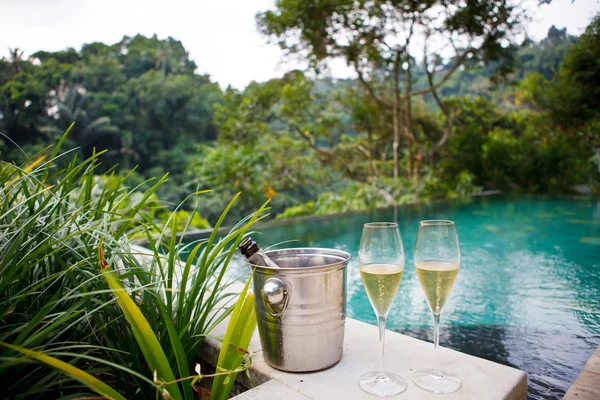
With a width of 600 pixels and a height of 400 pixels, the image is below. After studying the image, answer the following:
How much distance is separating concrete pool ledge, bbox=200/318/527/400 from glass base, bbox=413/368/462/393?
14mm

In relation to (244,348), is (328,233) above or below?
below

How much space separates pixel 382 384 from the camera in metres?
0.92

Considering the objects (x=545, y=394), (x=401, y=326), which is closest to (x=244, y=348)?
(x=545, y=394)

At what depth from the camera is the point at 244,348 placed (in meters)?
0.98

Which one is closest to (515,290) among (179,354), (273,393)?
(273,393)

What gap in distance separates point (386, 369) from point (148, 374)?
0.60 meters

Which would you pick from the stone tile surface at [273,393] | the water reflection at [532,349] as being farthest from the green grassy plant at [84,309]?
the water reflection at [532,349]

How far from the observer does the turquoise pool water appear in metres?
2.06

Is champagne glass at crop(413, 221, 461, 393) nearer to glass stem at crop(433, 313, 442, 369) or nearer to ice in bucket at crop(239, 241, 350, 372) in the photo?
glass stem at crop(433, 313, 442, 369)

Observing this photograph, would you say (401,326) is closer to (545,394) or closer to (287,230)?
(545,394)

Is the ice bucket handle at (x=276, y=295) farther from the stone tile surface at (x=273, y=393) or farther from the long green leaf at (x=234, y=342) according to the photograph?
the stone tile surface at (x=273, y=393)

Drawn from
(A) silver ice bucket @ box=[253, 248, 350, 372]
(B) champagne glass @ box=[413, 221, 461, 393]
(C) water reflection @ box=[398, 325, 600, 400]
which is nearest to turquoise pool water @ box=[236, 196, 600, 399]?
(C) water reflection @ box=[398, 325, 600, 400]

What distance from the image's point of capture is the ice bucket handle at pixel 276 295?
3.07 ft

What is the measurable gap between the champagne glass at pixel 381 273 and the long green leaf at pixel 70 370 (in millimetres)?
544
